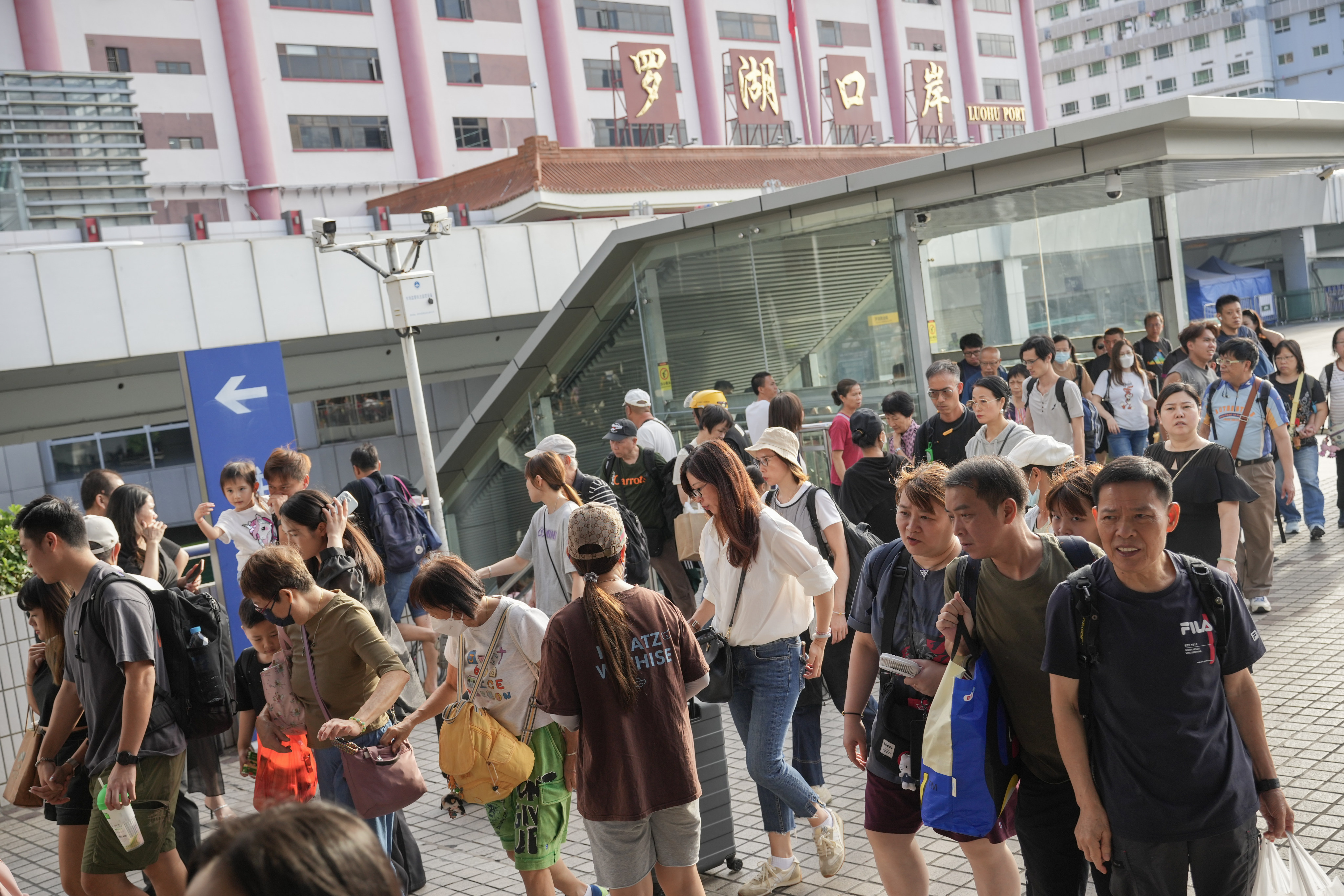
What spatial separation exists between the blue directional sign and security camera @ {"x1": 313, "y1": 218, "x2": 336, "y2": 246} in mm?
1572

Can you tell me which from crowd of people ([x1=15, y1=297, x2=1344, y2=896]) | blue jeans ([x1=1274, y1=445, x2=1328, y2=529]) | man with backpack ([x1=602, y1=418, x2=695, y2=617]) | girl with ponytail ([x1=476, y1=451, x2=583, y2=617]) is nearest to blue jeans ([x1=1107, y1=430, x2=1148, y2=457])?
blue jeans ([x1=1274, y1=445, x2=1328, y2=529])

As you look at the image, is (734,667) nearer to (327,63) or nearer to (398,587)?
(398,587)

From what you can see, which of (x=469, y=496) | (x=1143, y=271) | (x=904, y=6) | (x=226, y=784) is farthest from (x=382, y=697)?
(x=904, y=6)

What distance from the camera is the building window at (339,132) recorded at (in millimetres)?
37719

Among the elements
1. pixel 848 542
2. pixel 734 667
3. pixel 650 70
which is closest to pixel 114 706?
pixel 734 667

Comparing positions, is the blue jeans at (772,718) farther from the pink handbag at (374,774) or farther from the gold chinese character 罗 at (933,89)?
the gold chinese character 罗 at (933,89)

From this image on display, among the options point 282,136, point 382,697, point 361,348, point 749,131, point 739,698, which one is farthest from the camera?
point 749,131

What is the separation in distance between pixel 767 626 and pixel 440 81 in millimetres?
39115

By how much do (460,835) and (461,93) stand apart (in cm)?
3820

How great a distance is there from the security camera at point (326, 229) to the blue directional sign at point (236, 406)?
1.57 meters

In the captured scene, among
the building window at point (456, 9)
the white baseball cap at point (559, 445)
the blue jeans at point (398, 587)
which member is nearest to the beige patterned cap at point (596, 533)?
the white baseball cap at point (559, 445)

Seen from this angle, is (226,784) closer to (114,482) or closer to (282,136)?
(114,482)

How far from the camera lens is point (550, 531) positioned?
5641 mm

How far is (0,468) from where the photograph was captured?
32.1 meters
